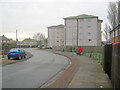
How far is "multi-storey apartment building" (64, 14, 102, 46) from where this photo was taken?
4738 cm

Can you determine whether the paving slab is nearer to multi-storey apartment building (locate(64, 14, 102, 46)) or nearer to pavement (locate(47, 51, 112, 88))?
pavement (locate(47, 51, 112, 88))

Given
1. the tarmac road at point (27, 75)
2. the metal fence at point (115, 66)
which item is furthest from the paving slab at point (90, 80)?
the tarmac road at point (27, 75)

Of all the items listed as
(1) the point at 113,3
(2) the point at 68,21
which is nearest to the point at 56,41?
(2) the point at 68,21

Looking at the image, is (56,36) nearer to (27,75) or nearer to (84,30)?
(84,30)

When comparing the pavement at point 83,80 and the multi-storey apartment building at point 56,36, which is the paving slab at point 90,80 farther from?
the multi-storey apartment building at point 56,36

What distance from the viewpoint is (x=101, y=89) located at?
17.4 ft

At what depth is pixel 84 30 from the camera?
4847 cm

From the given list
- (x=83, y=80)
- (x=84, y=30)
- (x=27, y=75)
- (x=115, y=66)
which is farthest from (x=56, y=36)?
(x=115, y=66)

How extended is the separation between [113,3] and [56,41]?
49.9 metres

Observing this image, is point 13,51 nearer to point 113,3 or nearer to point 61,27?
point 113,3

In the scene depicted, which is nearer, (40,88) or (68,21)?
(40,88)

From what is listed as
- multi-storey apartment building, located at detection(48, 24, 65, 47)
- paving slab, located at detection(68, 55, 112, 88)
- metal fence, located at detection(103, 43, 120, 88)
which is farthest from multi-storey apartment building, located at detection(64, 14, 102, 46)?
metal fence, located at detection(103, 43, 120, 88)

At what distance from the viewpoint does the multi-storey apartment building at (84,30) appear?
4738cm

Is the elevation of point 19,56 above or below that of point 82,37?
below
